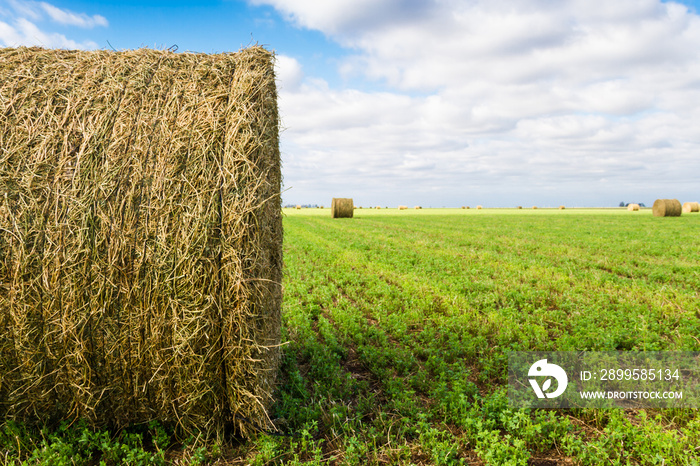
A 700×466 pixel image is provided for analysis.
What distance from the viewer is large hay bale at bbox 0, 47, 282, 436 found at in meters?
3.60

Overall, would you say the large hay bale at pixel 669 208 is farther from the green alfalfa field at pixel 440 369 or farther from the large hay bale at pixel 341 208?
the green alfalfa field at pixel 440 369

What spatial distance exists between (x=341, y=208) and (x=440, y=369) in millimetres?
32115

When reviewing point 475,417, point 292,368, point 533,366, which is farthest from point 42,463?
point 533,366

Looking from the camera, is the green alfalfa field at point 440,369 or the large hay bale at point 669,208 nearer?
the green alfalfa field at point 440,369

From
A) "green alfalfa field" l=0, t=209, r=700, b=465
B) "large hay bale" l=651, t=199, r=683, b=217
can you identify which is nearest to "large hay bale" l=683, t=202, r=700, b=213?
"large hay bale" l=651, t=199, r=683, b=217

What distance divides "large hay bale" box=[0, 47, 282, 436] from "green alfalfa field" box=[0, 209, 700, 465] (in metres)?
0.37

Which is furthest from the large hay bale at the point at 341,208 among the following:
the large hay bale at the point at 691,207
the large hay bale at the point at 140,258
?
the large hay bale at the point at 691,207

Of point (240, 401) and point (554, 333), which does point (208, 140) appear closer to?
point (240, 401)

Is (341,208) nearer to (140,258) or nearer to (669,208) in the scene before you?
(669,208)

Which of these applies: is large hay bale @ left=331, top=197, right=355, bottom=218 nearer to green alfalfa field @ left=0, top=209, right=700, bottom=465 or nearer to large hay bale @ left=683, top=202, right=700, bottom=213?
green alfalfa field @ left=0, top=209, right=700, bottom=465

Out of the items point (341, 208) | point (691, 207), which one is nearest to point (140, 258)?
point (341, 208)

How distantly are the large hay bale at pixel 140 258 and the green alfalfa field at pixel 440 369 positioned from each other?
373 millimetres

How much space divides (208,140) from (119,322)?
1.77 meters

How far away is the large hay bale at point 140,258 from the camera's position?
3600 mm
